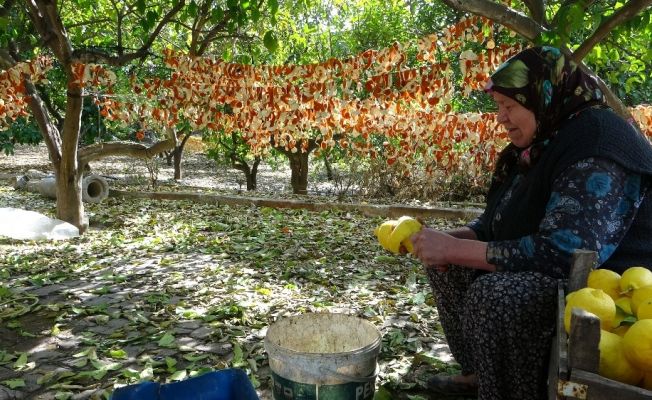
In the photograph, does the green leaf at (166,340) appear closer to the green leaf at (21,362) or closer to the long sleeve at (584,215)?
the green leaf at (21,362)

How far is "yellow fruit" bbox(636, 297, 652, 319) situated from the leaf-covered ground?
4.46ft

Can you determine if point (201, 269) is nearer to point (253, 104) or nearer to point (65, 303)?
point (65, 303)

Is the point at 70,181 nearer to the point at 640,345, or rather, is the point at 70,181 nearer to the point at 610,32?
the point at 610,32

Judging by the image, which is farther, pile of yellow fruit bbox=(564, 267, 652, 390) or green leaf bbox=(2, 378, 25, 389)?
green leaf bbox=(2, 378, 25, 389)

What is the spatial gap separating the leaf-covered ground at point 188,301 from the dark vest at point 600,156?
1.08 metres

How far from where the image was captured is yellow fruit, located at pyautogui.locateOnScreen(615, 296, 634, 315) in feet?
4.42

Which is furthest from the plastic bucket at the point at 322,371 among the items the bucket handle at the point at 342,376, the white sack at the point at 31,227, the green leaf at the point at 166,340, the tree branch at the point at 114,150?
the tree branch at the point at 114,150

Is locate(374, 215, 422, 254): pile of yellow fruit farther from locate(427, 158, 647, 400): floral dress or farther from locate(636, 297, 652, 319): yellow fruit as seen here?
locate(636, 297, 652, 319): yellow fruit

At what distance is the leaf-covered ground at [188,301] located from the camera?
2.69 metres

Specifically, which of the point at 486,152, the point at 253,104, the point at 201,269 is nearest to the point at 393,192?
the point at 486,152

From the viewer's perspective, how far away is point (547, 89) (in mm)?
1966

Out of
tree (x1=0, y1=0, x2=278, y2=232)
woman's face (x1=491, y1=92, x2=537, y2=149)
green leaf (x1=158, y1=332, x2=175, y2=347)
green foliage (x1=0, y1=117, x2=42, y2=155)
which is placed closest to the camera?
woman's face (x1=491, y1=92, x2=537, y2=149)

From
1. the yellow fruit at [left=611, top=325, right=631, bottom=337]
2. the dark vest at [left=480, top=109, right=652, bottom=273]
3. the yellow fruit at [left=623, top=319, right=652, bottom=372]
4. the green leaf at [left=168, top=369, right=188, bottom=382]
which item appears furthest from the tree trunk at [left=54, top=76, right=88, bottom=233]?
the yellow fruit at [left=623, top=319, right=652, bottom=372]

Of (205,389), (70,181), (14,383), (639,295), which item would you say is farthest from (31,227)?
(639,295)
